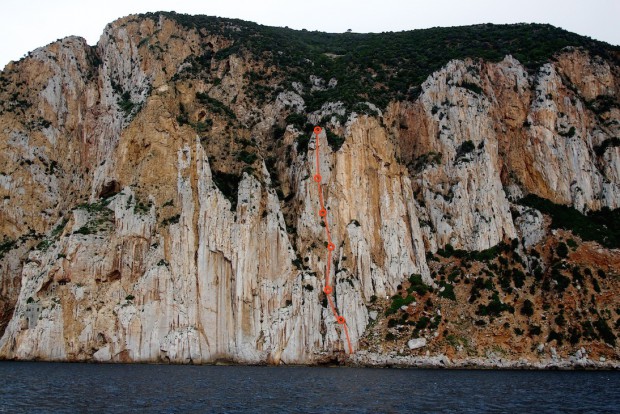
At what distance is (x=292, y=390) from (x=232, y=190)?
38.0 m

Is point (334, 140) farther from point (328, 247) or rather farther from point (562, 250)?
point (562, 250)

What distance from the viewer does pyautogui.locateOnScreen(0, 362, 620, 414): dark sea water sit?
35250 millimetres

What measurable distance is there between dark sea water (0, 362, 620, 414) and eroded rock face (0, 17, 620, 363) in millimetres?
7909

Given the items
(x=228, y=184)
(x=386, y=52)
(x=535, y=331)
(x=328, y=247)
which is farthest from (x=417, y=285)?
(x=386, y=52)

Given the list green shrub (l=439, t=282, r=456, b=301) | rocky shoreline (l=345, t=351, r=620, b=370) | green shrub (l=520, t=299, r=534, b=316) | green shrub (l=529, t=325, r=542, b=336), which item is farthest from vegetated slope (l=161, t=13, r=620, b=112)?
green shrub (l=529, t=325, r=542, b=336)

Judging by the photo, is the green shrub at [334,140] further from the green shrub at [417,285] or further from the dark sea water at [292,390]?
the dark sea water at [292,390]

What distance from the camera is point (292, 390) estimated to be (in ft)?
144

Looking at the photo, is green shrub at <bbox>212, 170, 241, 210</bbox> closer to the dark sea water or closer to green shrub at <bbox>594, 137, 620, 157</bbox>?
the dark sea water

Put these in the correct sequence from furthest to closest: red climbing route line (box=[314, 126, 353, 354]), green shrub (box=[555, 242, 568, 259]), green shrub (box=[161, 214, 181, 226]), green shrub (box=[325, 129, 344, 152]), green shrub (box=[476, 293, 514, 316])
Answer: green shrub (box=[325, 129, 344, 152]) < green shrub (box=[555, 242, 568, 259]) < green shrub (box=[161, 214, 181, 226]) < green shrub (box=[476, 293, 514, 316]) < red climbing route line (box=[314, 126, 353, 354])

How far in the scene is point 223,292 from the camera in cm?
7050

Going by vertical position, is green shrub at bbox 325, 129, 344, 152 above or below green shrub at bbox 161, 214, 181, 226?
above

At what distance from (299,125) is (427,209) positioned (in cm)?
2171

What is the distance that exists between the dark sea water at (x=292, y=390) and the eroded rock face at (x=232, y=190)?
25.9 ft

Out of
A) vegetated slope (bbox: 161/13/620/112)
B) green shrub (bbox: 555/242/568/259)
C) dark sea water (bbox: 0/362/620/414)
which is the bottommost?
dark sea water (bbox: 0/362/620/414)
